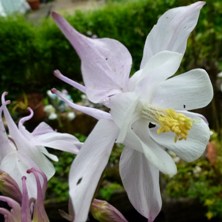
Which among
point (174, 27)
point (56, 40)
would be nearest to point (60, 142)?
point (174, 27)

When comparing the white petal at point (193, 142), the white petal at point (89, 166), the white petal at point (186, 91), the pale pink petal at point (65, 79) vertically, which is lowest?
the white petal at point (193, 142)

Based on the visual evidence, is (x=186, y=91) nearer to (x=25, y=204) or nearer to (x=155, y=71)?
(x=155, y=71)

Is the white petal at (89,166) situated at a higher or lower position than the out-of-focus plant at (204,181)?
higher

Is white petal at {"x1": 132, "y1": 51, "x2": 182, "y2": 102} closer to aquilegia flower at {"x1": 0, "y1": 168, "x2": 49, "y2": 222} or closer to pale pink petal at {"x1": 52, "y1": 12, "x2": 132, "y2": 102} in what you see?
pale pink petal at {"x1": 52, "y1": 12, "x2": 132, "y2": 102}

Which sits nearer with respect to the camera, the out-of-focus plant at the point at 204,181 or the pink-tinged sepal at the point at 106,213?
the pink-tinged sepal at the point at 106,213

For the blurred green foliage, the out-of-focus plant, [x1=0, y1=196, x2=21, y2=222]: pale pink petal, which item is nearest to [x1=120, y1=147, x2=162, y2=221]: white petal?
[x1=0, y1=196, x2=21, y2=222]: pale pink petal

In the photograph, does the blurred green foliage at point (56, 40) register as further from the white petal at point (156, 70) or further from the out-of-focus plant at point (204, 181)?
the white petal at point (156, 70)

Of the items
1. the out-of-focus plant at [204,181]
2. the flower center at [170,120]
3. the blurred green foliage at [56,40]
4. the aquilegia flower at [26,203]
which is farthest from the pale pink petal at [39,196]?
the blurred green foliage at [56,40]

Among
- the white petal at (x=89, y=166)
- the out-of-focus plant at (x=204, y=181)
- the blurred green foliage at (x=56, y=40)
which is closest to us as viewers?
the white petal at (x=89, y=166)

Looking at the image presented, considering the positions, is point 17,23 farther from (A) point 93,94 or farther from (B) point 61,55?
(A) point 93,94
